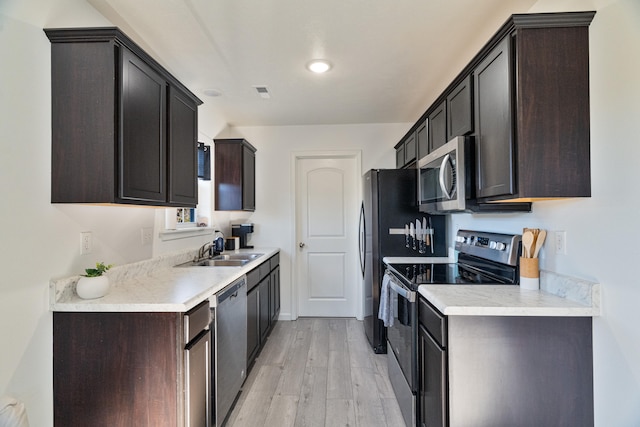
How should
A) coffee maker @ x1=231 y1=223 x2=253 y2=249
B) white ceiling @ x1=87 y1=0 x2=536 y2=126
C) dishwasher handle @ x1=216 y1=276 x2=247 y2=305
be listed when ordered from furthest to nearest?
coffee maker @ x1=231 y1=223 x2=253 y2=249 → dishwasher handle @ x1=216 y1=276 x2=247 y2=305 → white ceiling @ x1=87 y1=0 x2=536 y2=126

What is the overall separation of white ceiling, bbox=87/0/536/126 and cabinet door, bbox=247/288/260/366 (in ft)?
6.02

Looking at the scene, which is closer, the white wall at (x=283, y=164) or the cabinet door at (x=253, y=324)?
the cabinet door at (x=253, y=324)

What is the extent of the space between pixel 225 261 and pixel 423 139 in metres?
2.07

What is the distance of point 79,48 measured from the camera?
146cm

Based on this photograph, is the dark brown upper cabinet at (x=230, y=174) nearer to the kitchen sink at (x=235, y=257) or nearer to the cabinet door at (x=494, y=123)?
the kitchen sink at (x=235, y=257)

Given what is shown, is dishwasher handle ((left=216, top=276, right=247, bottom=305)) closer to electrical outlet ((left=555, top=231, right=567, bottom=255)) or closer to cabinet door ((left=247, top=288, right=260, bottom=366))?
cabinet door ((left=247, top=288, right=260, bottom=366))

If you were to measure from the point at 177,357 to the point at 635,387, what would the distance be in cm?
184

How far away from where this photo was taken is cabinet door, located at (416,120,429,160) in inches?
104

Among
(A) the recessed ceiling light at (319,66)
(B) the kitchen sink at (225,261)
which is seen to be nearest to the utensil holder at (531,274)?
(A) the recessed ceiling light at (319,66)

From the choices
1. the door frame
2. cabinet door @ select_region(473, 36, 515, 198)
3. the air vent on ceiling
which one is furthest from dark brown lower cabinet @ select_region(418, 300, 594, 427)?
the door frame

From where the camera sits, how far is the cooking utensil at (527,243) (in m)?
1.64

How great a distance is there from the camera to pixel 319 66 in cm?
243

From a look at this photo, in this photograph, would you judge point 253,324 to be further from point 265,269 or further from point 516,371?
point 516,371

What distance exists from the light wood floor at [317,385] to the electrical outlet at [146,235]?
1.32 meters
